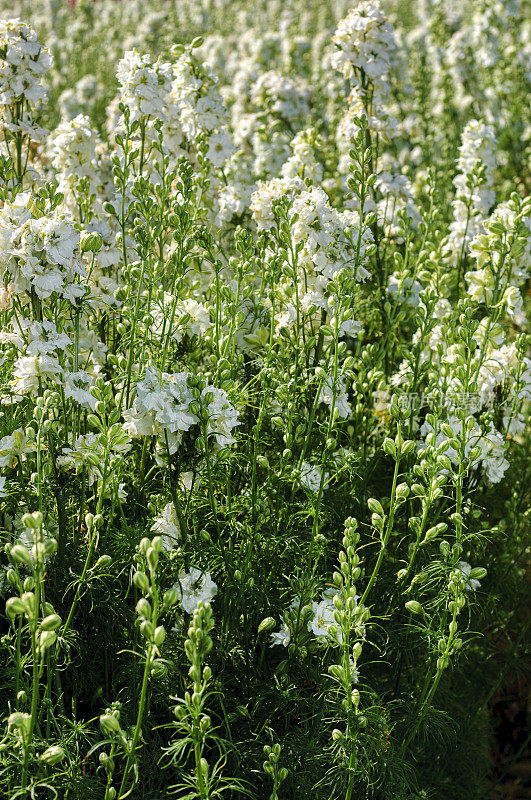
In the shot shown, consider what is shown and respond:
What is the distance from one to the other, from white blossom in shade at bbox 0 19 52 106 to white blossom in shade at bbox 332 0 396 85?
1168 millimetres

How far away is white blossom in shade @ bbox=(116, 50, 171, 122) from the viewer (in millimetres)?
2676

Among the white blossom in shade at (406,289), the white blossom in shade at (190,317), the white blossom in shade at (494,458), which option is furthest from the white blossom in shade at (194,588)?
the white blossom in shade at (406,289)

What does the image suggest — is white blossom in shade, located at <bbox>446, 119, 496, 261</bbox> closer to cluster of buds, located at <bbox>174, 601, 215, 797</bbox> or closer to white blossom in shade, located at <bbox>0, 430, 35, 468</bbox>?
white blossom in shade, located at <bbox>0, 430, 35, 468</bbox>

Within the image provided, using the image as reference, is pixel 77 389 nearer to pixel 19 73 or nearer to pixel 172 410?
pixel 172 410

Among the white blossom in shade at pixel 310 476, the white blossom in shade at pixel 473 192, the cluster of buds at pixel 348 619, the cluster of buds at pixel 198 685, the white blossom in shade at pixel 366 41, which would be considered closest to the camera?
the cluster of buds at pixel 198 685

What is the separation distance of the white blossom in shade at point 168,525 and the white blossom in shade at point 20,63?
62.9 inches

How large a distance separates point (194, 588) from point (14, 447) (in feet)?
1.94

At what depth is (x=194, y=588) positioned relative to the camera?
1853mm

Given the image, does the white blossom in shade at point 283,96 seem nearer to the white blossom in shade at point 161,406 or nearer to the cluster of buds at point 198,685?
the white blossom in shade at point 161,406

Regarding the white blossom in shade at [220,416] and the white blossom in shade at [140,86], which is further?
the white blossom in shade at [140,86]

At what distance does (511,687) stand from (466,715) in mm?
797

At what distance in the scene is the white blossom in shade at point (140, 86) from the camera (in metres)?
2.68

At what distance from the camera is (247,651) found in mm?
1977

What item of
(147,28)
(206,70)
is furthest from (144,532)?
(147,28)
